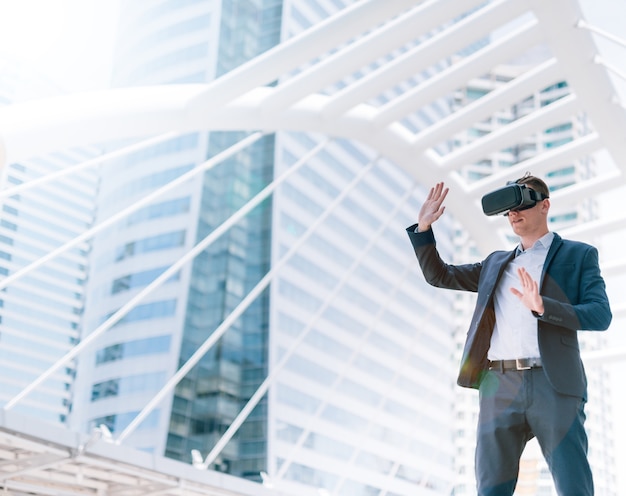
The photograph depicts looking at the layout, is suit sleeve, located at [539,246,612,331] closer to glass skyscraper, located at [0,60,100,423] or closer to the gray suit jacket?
the gray suit jacket

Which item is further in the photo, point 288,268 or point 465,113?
point 288,268

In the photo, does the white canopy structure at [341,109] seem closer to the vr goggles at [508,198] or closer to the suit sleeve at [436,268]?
the suit sleeve at [436,268]

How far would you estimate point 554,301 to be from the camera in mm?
1705

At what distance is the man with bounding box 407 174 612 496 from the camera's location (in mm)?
1710

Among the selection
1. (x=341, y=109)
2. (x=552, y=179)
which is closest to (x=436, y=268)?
(x=341, y=109)

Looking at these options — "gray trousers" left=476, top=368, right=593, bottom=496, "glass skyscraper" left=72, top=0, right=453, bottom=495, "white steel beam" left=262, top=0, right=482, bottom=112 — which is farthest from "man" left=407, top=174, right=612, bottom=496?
"glass skyscraper" left=72, top=0, right=453, bottom=495

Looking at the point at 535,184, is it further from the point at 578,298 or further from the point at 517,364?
the point at 517,364

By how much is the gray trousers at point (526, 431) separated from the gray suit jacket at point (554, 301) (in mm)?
40

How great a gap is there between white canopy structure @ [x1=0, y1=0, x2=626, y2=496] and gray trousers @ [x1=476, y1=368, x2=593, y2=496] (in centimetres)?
258

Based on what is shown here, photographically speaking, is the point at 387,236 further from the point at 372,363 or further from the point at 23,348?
the point at 23,348

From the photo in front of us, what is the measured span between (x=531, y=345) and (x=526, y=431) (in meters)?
0.19

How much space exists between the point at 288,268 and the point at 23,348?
15078 mm

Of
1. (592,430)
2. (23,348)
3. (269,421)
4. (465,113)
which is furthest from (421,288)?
(465,113)

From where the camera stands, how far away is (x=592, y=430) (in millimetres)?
50406
